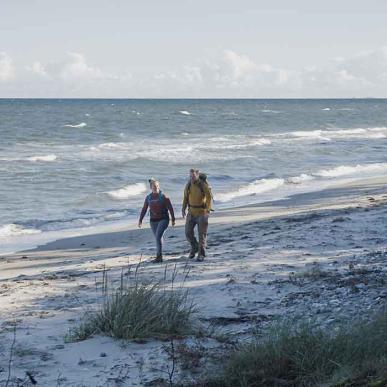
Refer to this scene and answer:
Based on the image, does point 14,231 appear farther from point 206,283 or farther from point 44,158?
point 44,158

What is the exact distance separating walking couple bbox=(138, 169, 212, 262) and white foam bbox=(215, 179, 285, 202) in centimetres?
1028

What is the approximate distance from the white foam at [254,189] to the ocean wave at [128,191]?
2890 mm

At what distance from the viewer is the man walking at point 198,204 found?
1239 centimetres

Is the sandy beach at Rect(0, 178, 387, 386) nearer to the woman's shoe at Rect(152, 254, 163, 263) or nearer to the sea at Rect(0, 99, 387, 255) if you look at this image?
the woman's shoe at Rect(152, 254, 163, 263)

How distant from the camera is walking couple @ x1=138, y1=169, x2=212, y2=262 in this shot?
489 inches

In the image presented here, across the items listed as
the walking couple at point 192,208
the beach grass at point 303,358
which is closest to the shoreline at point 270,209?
the walking couple at point 192,208

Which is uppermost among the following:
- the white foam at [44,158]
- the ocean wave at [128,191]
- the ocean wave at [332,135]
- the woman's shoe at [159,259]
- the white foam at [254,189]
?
the white foam at [44,158]

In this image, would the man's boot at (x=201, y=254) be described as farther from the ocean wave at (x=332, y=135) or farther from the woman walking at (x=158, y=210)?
the ocean wave at (x=332, y=135)

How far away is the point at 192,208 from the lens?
12.6 m

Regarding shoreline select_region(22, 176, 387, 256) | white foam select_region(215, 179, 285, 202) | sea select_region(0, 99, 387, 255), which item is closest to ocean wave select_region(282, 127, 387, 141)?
sea select_region(0, 99, 387, 255)

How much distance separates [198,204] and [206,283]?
7.84 ft

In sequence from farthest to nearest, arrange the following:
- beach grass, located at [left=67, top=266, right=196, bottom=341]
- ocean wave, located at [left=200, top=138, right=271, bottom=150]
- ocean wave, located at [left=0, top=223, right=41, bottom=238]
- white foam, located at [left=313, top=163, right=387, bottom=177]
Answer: ocean wave, located at [left=200, top=138, right=271, bottom=150] < white foam, located at [left=313, top=163, right=387, bottom=177] < ocean wave, located at [left=0, top=223, right=41, bottom=238] < beach grass, located at [left=67, top=266, right=196, bottom=341]

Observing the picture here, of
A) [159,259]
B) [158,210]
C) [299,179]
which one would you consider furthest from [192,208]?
[299,179]

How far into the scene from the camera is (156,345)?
7348 millimetres
